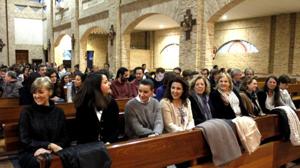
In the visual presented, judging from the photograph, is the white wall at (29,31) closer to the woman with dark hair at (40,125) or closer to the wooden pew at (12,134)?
the wooden pew at (12,134)

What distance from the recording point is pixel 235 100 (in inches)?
153

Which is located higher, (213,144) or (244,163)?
(213,144)

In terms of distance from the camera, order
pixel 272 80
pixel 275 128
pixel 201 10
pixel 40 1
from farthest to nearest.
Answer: pixel 40 1, pixel 201 10, pixel 272 80, pixel 275 128

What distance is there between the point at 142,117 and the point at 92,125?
26.7 inches

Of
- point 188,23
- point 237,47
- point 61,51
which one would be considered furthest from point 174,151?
point 61,51

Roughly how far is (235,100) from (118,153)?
2212 millimetres

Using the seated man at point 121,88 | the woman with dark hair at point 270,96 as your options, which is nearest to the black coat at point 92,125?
the seated man at point 121,88

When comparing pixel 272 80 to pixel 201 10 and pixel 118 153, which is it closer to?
pixel 118 153

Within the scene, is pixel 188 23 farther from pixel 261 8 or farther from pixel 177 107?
pixel 177 107

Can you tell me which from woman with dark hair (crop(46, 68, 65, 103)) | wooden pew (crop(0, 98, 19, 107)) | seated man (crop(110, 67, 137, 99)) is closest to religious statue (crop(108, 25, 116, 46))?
woman with dark hair (crop(46, 68, 65, 103))

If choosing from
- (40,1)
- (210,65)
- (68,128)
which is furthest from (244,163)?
(40,1)

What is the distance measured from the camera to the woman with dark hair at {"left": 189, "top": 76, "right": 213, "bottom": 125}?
364 cm

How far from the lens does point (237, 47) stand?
13375mm

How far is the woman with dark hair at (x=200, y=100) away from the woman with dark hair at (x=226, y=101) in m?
0.08
